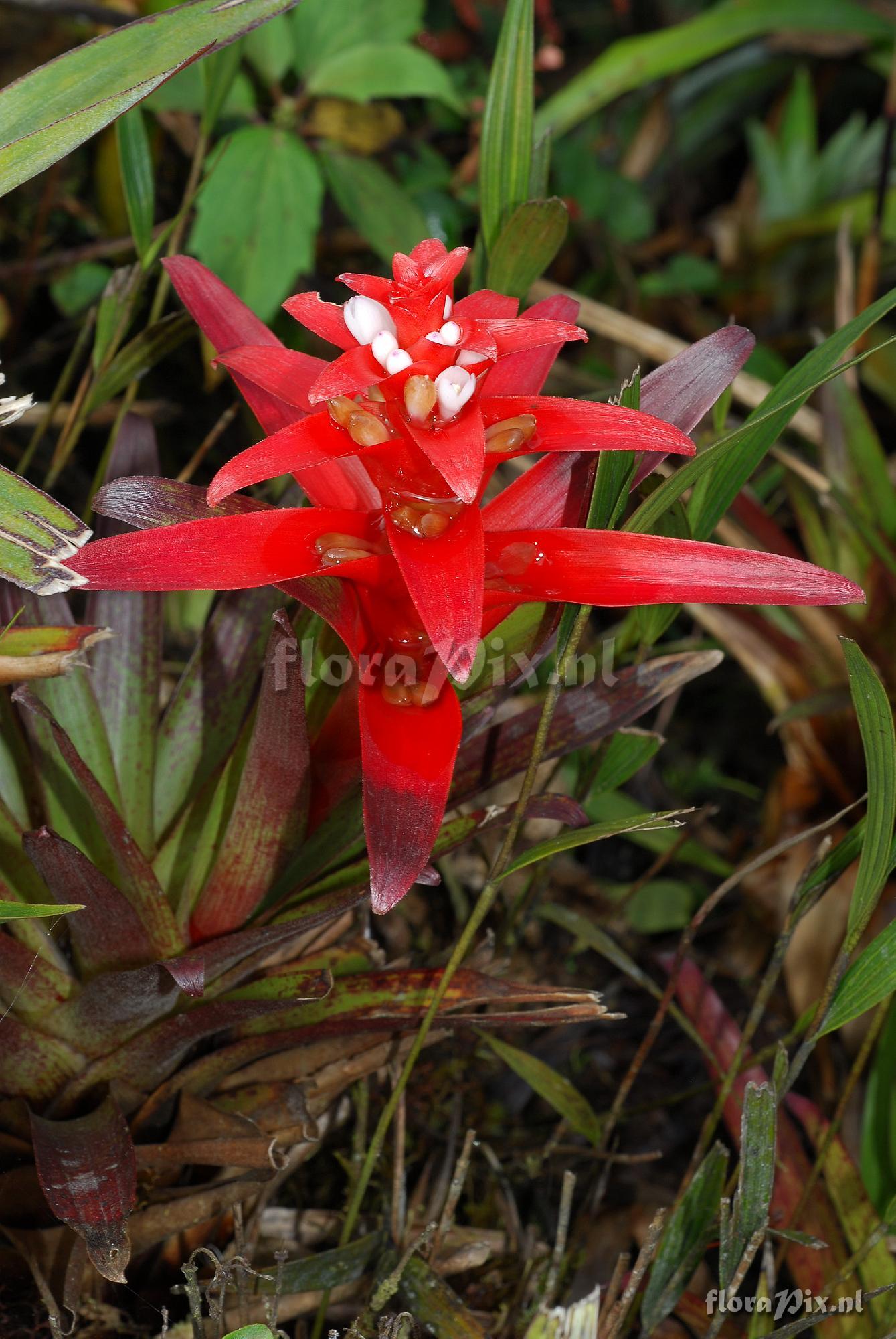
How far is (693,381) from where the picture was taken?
722 millimetres

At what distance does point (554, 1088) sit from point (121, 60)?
0.80 m

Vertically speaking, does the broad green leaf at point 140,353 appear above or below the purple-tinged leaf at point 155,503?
above

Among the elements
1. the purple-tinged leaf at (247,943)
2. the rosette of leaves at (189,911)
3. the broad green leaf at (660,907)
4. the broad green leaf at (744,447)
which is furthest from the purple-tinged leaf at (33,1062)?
the broad green leaf at (660,907)

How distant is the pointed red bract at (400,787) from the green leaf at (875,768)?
238 millimetres

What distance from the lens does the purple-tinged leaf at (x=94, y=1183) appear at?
0.64 meters

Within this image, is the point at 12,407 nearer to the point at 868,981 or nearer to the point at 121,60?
the point at 121,60

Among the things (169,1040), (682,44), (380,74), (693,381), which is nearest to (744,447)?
(693,381)

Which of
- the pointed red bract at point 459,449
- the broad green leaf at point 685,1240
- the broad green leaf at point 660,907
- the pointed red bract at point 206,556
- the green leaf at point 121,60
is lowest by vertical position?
the broad green leaf at point 660,907

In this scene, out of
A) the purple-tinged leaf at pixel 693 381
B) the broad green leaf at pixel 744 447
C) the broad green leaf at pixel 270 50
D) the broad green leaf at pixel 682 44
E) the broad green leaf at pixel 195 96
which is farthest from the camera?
the broad green leaf at pixel 682 44

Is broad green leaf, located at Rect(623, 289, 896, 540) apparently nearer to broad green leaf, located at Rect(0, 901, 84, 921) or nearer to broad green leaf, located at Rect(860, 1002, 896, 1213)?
broad green leaf, located at Rect(0, 901, 84, 921)

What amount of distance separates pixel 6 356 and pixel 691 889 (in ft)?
3.99

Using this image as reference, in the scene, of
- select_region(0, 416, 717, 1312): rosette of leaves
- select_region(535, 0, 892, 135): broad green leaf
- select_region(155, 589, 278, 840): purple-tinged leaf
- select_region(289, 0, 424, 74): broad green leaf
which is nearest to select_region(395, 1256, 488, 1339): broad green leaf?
select_region(0, 416, 717, 1312): rosette of leaves

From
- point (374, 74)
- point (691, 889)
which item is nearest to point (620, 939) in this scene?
point (691, 889)

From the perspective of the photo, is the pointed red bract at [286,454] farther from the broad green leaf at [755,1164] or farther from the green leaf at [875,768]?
the broad green leaf at [755,1164]
